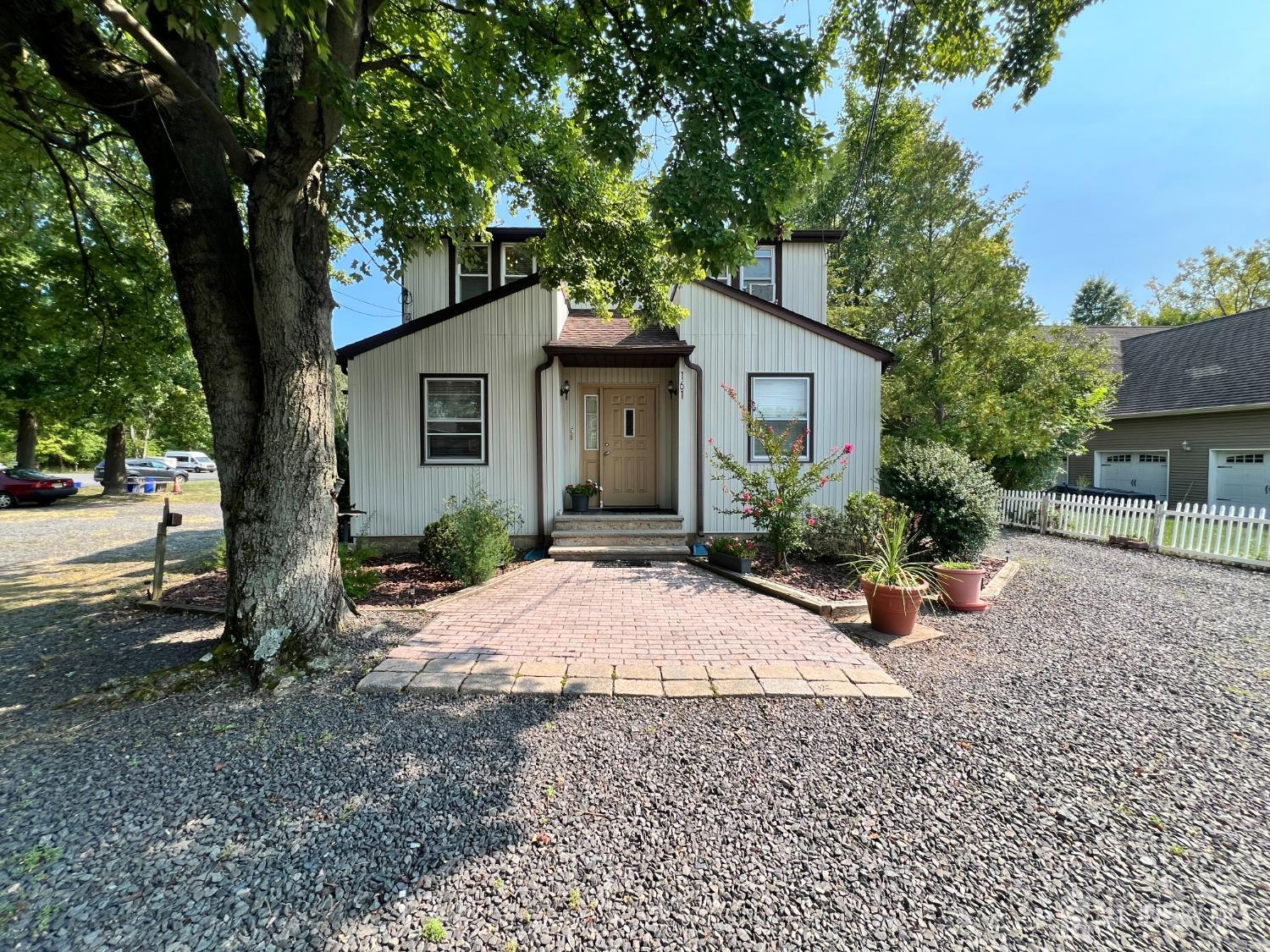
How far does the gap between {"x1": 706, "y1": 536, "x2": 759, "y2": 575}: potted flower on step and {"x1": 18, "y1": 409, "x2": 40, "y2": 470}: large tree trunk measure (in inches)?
1116

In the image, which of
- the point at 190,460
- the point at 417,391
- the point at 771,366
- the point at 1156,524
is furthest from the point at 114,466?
the point at 1156,524

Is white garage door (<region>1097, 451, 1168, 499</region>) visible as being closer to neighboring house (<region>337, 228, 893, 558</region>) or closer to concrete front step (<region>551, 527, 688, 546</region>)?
neighboring house (<region>337, 228, 893, 558</region>)

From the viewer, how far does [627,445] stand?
9961mm

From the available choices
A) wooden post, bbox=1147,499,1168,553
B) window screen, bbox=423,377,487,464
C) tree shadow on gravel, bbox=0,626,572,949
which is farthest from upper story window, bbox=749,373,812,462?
tree shadow on gravel, bbox=0,626,572,949

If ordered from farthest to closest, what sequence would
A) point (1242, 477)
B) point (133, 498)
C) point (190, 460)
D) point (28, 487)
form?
point (190, 460)
point (133, 498)
point (28, 487)
point (1242, 477)

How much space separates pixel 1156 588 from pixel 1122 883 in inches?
254

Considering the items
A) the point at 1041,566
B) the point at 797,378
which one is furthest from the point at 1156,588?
the point at 797,378

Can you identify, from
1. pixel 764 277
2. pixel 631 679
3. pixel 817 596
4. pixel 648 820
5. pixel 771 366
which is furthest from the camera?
pixel 764 277

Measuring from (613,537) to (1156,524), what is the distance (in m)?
9.67

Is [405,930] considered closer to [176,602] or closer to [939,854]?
[939,854]

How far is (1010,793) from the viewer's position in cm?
258

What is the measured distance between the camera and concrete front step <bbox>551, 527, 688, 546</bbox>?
816 centimetres

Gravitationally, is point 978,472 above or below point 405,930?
above

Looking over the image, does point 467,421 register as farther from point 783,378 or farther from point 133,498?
point 133,498
